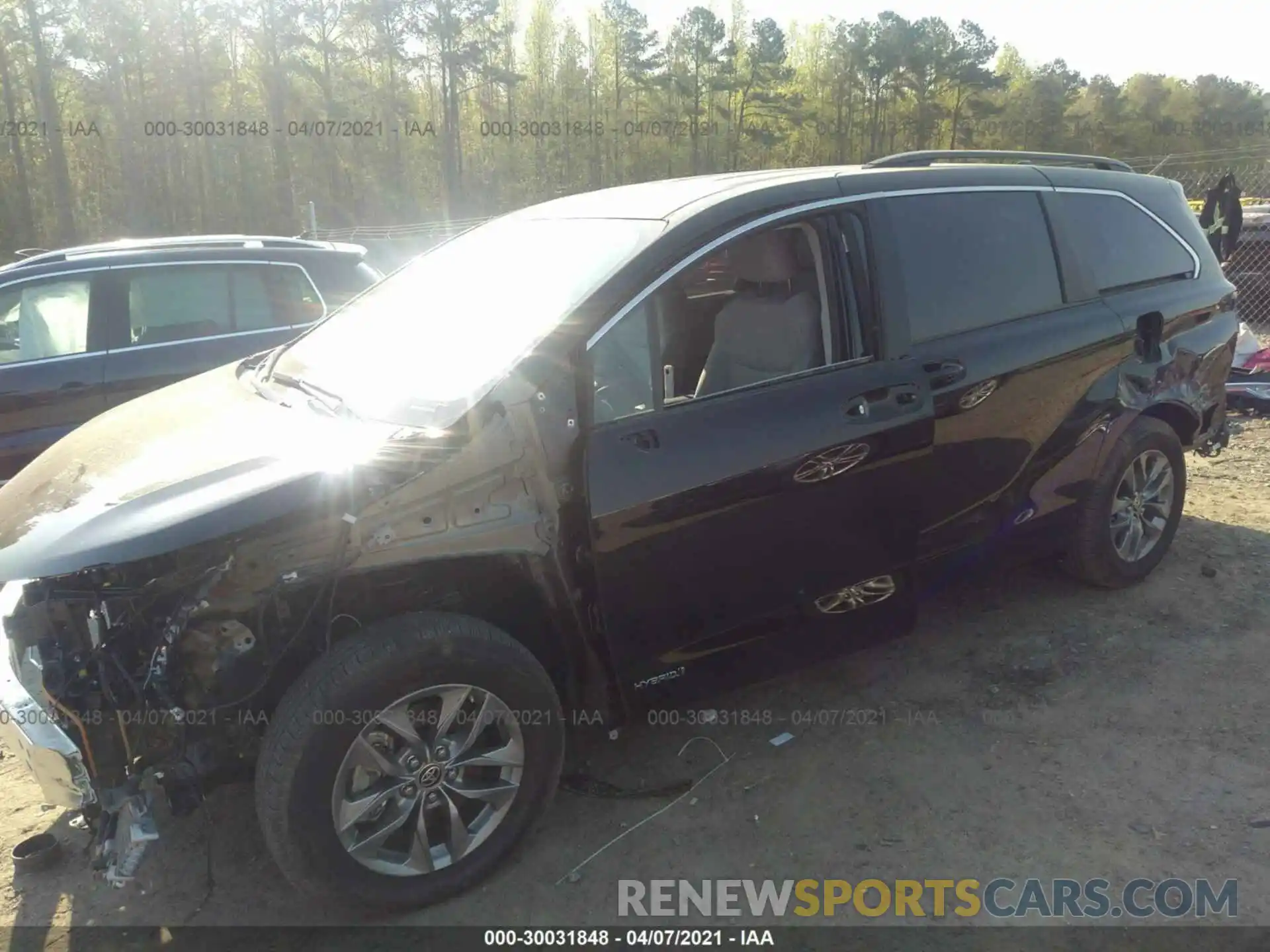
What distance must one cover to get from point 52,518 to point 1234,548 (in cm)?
534

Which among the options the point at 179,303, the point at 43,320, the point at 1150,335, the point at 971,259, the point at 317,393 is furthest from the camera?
the point at 179,303

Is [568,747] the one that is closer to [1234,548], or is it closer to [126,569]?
[126,569]

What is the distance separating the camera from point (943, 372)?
10.9 feet

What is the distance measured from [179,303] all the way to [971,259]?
4.89 m

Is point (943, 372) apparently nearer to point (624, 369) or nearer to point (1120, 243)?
point (624, 369)

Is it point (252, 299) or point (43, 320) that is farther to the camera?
point (252, 299)

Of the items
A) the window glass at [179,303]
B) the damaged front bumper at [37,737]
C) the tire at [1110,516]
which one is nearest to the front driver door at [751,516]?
the tire at [1110,516]

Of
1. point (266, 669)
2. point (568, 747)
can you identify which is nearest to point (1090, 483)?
point (568, 747)

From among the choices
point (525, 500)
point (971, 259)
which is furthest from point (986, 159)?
point (525, 500)

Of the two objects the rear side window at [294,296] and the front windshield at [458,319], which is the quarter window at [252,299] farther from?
the front windshield at [458,319]

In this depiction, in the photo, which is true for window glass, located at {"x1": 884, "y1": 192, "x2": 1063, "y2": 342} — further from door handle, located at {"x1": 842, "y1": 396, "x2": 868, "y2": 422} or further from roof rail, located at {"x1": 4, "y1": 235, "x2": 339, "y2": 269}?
roof rail, located at {"x1": 4, "y1": 235, "x2": 339, "y2": 269}

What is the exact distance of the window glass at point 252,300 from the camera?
19.9 feet

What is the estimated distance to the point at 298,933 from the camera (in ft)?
8.60

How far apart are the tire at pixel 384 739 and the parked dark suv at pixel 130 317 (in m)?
4.07
